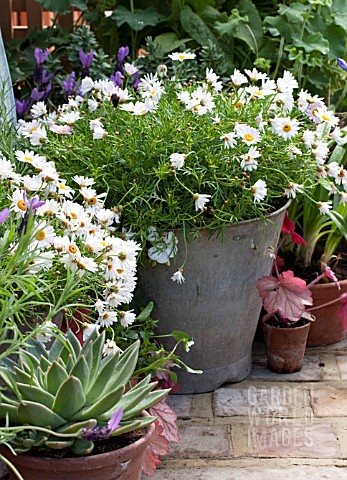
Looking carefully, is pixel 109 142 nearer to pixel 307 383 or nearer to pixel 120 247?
pixel 120 247

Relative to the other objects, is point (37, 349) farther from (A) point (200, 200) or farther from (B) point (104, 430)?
(A) point (200, 200)

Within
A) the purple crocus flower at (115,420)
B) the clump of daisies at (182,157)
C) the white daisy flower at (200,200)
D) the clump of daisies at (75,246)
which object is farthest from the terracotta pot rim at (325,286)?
the purple crocus flower at (115,420)

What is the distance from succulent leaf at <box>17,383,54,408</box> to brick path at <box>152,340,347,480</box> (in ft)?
2.33

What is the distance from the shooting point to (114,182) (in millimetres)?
2334

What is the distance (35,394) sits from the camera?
1573 millimetres

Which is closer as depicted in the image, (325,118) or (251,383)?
(325,118)

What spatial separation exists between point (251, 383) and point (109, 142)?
912mm

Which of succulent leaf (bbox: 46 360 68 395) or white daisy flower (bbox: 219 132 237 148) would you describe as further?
white daisy flower (bbox: 219 132 237 148)

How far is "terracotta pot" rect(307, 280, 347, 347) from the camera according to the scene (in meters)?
2.87

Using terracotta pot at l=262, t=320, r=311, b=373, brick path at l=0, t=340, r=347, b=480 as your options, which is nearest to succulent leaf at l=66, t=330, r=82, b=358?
brick path at l=0, t=340, r=347, b=480

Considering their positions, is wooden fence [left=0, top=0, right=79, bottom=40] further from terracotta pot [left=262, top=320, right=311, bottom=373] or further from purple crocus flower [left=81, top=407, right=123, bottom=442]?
purple crocus flower [left=81, top=407, right=123, bottom=442]

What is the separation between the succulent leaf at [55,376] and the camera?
5.20 feet

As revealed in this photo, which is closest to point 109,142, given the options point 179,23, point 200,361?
point 200,361

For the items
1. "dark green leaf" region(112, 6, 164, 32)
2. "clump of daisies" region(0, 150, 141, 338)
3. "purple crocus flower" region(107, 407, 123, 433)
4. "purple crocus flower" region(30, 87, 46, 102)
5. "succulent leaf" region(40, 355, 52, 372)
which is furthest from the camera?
"dark green leaf" region(112, 6, 164, 32)
